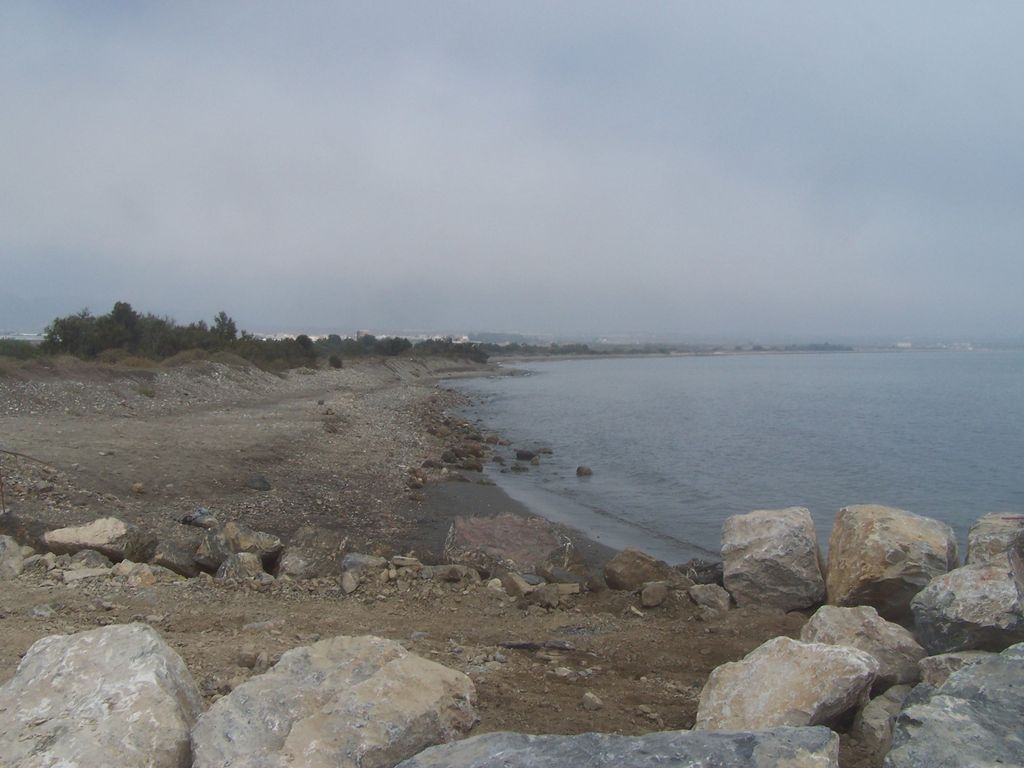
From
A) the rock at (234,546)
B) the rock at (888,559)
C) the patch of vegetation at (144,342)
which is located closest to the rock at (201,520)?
the rock at (234,546)

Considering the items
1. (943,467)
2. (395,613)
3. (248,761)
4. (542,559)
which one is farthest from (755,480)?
(248,761)

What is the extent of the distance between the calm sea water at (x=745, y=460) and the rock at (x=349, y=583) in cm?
752

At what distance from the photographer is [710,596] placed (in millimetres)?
8359

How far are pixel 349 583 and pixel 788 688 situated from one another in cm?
503

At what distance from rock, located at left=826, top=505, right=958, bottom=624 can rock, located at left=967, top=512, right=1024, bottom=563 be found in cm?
22

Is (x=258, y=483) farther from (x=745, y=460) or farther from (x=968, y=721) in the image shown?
(x=745, y=460)

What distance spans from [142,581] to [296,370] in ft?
152

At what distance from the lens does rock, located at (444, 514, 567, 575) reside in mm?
9852

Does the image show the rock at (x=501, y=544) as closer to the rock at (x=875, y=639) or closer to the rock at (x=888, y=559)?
the rock at (x=888, y=559)

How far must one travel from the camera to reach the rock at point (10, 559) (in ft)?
25.3

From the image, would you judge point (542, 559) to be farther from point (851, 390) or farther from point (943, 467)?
point (851, 390)

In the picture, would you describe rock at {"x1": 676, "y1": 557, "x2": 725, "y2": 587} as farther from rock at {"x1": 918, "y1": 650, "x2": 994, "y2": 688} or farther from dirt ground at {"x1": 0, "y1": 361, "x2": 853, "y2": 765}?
rock at {"x1": 918, "y1": 650, "x2": 994, "y2": 688}

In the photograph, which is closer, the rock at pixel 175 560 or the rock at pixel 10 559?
the rock at pixel 10 559

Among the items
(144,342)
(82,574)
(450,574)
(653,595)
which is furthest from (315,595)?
(144,342)
